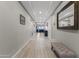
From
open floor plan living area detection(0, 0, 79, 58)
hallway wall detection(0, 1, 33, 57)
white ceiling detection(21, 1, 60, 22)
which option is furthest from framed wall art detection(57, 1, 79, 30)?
hallway wall detection(0, 1, 33, 57)

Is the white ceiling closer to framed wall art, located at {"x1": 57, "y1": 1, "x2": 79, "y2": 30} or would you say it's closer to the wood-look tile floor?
framed wall art, located at {"x1": 57, "y1": 1, "x2": 79, "y2": 30}

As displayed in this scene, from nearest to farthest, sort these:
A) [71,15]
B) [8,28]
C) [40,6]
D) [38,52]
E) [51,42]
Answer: [8,28], [71,15], [38,52], [51,42], [40,6]

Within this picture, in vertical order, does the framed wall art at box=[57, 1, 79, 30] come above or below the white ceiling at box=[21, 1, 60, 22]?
below

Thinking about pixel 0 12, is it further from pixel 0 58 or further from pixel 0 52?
pixel 0 58

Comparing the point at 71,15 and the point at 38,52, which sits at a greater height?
the point at 71,15

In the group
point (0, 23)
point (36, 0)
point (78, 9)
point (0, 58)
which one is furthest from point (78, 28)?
point (36, 0)

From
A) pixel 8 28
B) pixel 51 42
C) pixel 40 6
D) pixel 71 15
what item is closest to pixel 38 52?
pixel 51 42

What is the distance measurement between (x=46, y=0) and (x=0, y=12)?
2.79 m

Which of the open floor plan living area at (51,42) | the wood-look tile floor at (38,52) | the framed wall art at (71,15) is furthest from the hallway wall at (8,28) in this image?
the framed wall art at (71,15)

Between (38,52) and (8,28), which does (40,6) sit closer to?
(38,52)

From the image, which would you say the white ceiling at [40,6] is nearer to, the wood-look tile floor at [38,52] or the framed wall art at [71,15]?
the framed wall art at [71,15]

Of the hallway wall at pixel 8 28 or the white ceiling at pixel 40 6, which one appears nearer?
the hallway wall at pixel 8 28

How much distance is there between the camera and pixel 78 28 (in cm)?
293

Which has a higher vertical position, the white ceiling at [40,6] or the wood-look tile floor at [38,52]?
the white ceiling at [40,6]
